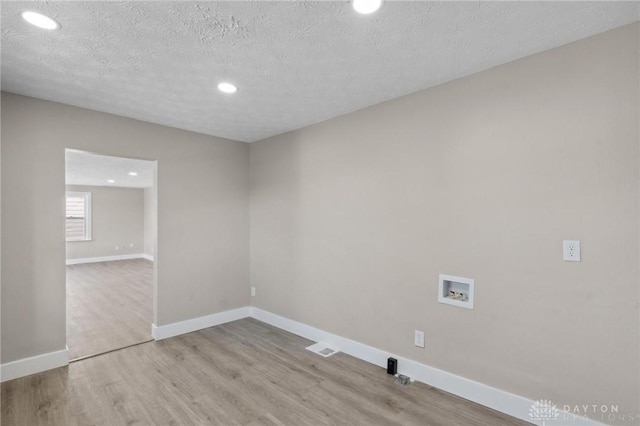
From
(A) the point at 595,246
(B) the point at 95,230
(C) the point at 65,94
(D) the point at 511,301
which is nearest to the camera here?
(A) the point at 595,246

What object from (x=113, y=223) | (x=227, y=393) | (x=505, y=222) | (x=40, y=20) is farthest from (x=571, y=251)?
(x=113, y=223)

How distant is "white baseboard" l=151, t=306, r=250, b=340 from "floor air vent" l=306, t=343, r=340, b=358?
1.39m

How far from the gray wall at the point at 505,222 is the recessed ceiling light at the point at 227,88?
1155 mm

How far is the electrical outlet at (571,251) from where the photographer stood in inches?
75.8

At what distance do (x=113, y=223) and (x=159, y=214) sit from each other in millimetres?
7765

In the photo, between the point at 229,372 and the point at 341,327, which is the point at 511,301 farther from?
the point at 229,372

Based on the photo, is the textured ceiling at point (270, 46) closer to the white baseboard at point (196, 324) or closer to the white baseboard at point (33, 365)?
the white baseboard at point (33, 365)

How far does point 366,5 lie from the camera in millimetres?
1584

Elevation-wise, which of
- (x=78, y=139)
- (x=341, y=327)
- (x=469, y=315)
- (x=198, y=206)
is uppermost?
(x=78, y=139)

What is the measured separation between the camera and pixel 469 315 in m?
2.38

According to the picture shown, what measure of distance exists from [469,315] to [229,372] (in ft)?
6.98

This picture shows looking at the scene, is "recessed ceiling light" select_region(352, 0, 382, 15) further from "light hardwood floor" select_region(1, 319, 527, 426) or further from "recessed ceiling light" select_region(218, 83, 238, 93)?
"light hardwood floor" select_region(1, 319, 527, 426)

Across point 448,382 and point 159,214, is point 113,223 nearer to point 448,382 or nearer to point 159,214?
point 159,214

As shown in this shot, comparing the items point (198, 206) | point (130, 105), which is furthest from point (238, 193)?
point (130, 105)
